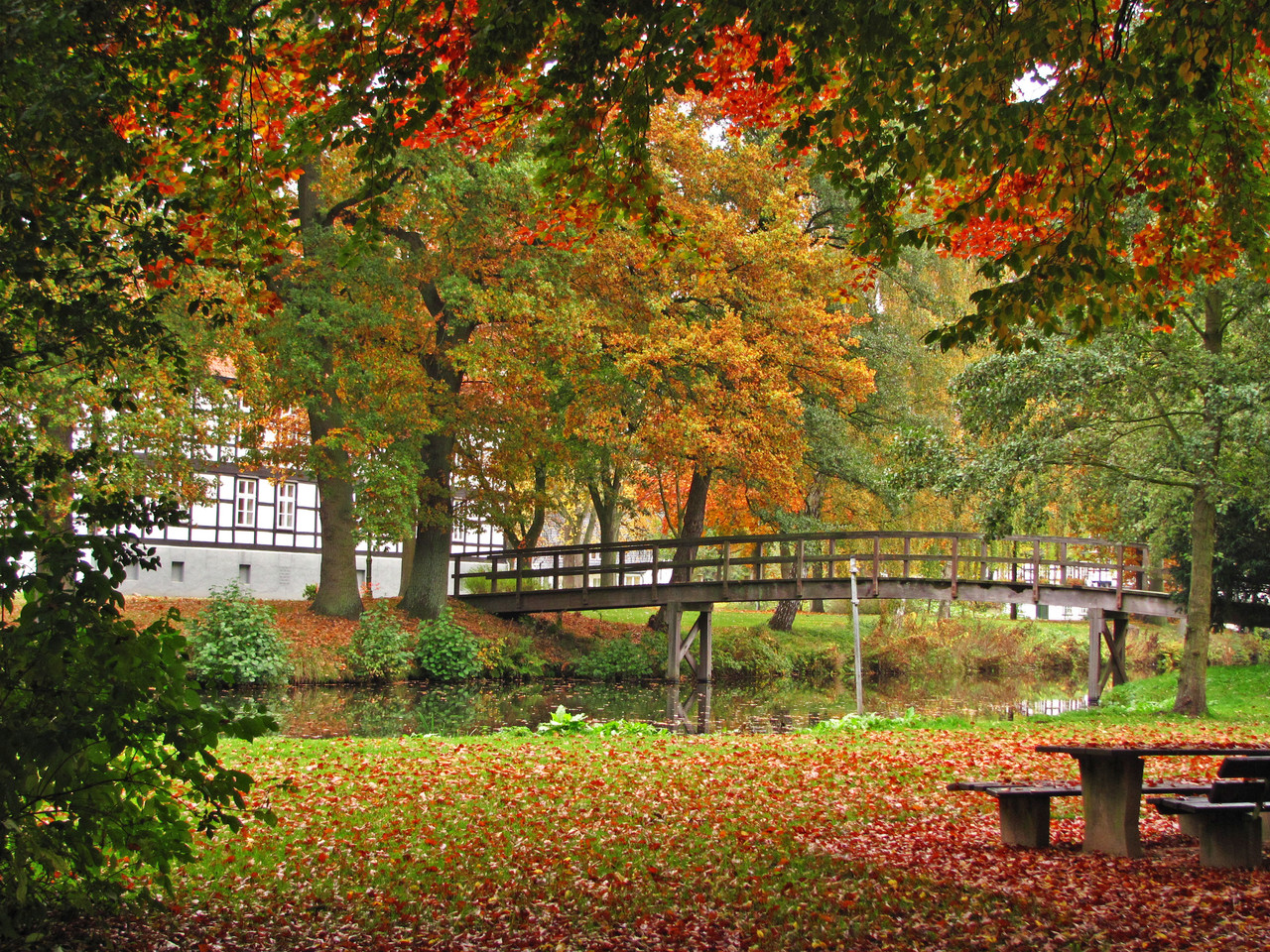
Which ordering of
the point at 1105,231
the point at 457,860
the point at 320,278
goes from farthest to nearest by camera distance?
the point at 320,278, the point at 1105,231, the point at 457,860

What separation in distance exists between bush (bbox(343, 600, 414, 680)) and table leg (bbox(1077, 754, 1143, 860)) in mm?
16571

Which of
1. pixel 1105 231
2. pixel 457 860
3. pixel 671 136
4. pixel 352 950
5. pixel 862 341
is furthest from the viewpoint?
pixel 862 341

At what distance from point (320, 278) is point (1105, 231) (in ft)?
50.3

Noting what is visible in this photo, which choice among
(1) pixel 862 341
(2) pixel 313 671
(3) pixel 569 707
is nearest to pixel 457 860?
(3) pixel 569 707

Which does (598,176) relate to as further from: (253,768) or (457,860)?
(253,768)

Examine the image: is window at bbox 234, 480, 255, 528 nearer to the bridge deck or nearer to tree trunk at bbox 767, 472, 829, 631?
the bridge deck

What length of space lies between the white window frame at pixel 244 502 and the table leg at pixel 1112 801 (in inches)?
1146

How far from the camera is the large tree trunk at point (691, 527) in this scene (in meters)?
25.7

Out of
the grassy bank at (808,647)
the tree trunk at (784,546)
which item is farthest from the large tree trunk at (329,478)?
the tree trunk at (784,546)

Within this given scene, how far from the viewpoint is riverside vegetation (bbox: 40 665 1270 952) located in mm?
4625

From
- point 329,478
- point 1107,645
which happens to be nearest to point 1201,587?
point 1107,645

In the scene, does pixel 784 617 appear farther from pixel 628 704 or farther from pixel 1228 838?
pixel 1228 838

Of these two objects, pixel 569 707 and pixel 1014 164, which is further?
pixel 569 707

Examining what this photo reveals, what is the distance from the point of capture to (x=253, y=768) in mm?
8852
